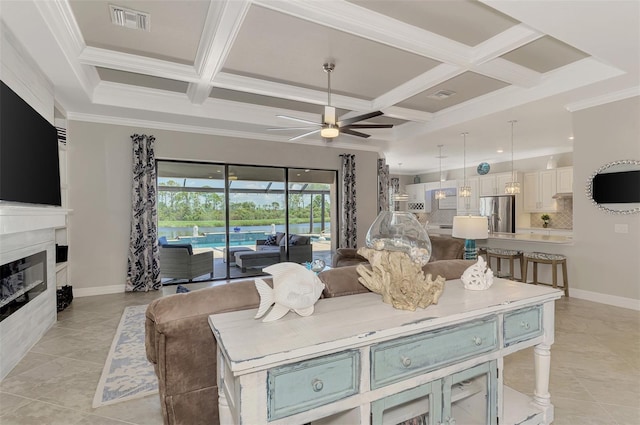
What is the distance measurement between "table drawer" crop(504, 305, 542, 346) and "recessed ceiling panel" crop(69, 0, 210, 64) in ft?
10.3

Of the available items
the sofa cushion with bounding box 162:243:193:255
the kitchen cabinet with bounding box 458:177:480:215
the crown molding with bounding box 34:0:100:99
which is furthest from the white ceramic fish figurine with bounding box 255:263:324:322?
the kitchen cabinet with bounding box 458:177:480:215

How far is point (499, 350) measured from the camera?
5.11 ft

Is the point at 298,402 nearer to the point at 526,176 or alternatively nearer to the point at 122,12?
the point at 122,12

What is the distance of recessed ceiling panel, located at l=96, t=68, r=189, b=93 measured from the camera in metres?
4.08

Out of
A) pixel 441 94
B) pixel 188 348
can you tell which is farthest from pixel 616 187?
pixel 188 348

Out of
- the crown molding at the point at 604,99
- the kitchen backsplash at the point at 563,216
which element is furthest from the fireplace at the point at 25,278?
the kitchen backsplash at the point at 563,216

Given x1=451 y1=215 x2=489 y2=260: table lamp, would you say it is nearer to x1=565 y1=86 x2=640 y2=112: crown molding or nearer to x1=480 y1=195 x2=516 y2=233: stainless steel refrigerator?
x1=565 y1=86 x2=640 y2=112: crown molding

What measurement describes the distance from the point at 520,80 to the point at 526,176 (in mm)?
5197

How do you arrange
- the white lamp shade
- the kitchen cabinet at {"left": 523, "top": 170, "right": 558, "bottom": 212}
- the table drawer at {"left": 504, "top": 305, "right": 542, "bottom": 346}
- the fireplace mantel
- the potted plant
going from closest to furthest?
the table drawer at {"left": 504, "top": 305, "right": 542, "bottom": 346} < the fireplace mantel < the white lamp shade < the kitchen cabinet at {"left": 523, "top": 170, "right": 558, "bottom": 212} < the potted plant

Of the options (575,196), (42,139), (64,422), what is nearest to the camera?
(64,422)

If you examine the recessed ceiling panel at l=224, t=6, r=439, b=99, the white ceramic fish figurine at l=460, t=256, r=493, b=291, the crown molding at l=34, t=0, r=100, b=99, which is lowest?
the white ceramic fish figurine at l=460, t=256, r=493, b=291

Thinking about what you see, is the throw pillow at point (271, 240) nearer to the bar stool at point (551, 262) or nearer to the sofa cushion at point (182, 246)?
the sofa cushion at point (182, 246)

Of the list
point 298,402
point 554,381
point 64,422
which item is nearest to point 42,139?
point 64,422

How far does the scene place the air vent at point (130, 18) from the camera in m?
2.80
